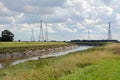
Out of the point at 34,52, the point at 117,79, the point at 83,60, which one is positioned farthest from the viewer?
the point at 34,52

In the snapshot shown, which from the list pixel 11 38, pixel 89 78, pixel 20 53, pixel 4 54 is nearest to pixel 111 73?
pixel 89 78

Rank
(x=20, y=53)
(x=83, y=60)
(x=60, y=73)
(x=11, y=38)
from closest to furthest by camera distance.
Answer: (x=60, y=73) < (x=83, y=60) < (x=20, y=53) < (x=11, y=38)

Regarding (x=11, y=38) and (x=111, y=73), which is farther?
(x=11, y=38)

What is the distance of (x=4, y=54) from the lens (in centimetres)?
6312

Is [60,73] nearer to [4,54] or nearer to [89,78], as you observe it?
[89,78]

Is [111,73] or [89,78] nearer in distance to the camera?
[89,78]

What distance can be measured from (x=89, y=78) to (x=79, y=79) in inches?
26.9

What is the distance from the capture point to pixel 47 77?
Answer: 20547 mm

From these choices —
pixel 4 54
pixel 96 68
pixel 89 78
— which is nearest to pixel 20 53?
pixel 4 54

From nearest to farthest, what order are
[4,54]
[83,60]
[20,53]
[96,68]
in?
[96,68], [83,60], [4,54], [20,53]

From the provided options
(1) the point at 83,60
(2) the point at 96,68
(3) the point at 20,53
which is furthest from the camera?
(3) the point at 20,53

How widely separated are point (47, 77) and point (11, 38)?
109623 millimetres

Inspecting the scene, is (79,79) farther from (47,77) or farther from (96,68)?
(96,68)

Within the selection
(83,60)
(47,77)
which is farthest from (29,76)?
(83,60)
